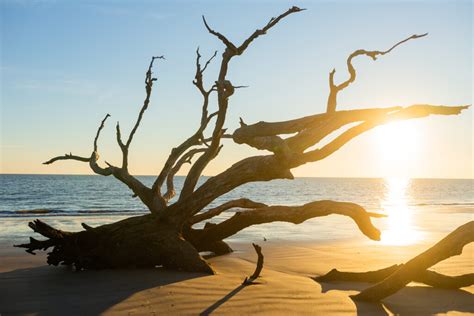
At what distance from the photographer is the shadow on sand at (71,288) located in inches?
242

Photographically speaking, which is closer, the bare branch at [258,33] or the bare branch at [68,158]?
the bare branch at [258,33]

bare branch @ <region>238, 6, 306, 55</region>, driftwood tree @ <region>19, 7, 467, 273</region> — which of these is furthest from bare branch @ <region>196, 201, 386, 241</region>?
bare branch @ <region>238, 6, 306, 55</region>

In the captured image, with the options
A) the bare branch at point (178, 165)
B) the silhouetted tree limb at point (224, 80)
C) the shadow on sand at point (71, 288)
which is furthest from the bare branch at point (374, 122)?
the bare branch at point (178, 165)

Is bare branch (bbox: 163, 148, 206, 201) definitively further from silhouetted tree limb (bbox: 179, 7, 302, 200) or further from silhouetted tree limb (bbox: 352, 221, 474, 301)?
silhouetted tree limb (bbox: 352, 221, 474, 301)

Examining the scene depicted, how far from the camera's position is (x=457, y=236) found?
645cm

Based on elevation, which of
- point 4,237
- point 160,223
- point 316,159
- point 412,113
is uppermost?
point 412,113

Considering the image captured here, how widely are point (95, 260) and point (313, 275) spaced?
13.3ft

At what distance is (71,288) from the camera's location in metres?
7.20

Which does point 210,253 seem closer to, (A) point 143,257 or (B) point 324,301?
(A) point 143,257

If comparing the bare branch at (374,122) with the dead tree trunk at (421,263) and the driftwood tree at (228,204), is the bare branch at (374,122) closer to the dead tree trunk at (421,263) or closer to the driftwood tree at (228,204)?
the driftwood tree at (228,204)

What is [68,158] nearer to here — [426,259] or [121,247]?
[121,247]

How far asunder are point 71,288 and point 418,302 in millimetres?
5114

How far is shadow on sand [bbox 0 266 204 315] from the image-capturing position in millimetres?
6152

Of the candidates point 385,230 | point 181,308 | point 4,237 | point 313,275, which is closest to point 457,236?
point 313,275
